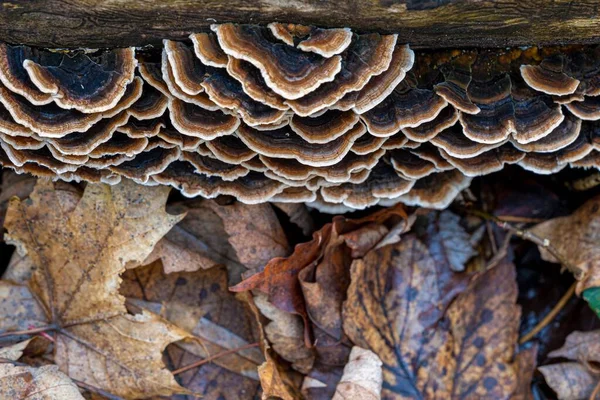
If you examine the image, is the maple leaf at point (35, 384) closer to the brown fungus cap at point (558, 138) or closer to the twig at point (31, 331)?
the twig at point (31, 331)

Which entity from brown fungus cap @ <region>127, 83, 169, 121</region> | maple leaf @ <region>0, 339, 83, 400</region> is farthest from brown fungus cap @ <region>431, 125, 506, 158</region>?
maple leaf @ <region>0, 339, 83, 400</region>

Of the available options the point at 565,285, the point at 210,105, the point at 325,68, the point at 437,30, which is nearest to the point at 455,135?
the point at 437,30

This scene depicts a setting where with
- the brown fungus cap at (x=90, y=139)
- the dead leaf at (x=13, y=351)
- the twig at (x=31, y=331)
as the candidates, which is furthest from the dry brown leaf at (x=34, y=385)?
the brown fungus cap at (x=90, y=139)

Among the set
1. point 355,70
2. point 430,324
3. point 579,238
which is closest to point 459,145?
point 355,70

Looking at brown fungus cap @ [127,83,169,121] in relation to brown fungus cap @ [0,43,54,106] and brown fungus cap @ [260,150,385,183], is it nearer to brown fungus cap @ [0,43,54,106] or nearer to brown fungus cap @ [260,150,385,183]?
brown fungus cap @ [0,43,54,106]

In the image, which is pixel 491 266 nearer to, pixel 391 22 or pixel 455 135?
pixel 455 135

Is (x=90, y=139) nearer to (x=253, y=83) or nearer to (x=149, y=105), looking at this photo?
(x=149, y=105)
